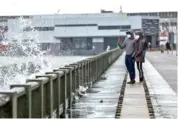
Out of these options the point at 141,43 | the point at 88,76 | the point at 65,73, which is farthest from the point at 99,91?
the point at 65,73

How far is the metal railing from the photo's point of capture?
5.32m

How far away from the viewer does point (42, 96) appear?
711 centimetres

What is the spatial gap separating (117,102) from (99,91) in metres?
2.77

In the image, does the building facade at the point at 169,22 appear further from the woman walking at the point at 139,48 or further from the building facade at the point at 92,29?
the woman walking at the point at 139,48

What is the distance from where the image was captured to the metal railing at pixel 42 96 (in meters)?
5.32

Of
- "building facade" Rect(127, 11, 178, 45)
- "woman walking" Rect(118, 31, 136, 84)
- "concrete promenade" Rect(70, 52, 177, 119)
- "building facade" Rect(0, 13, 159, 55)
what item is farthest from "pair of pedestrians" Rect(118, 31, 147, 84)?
"building facade" Rect(127, 11, 178, 45)

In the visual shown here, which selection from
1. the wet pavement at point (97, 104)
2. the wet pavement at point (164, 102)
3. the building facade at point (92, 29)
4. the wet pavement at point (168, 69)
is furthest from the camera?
the building facade at point (92, 29)

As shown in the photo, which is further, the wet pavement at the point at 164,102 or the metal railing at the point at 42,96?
the wet pavement at the point at 164,102

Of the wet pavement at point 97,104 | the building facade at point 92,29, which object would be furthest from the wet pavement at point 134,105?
the building facade at point 92,29

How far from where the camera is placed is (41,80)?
7.04 m

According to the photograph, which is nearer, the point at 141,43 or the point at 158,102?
the point at 158,102

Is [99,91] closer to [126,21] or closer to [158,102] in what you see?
[158,102]

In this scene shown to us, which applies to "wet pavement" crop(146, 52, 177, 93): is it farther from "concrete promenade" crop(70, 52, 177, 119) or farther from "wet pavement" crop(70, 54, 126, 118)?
"wet pavement" crop(70, 54, 126, 118)

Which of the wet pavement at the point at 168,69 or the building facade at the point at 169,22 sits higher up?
the building facade at the point at 169,22
